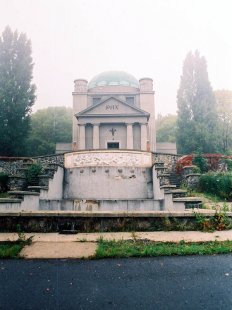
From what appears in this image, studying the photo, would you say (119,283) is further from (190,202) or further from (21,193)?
(21,193)

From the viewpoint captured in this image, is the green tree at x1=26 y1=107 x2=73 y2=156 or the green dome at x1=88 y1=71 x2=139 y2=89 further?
the green tree at x1=26 y1=107 x2=73 y2=156

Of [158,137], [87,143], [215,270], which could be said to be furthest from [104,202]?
[158,137]

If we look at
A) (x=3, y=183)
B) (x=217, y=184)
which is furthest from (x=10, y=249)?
(x=3, y=183)

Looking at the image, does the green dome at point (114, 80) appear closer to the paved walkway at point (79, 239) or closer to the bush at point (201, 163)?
the bush at point (201, 163)

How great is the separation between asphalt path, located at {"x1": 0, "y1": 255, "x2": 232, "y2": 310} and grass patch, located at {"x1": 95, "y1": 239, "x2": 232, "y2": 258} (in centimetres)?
19

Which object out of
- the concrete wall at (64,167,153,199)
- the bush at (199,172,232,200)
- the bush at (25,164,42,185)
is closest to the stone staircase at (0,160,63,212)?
the bush at (25,164,42,185)

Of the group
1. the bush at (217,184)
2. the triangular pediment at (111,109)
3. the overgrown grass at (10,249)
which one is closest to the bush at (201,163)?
the bush at (217,184)

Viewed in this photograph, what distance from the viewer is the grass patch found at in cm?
468

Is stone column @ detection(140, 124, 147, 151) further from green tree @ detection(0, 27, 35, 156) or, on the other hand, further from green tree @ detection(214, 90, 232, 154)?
green tree @ detection(214, 90, 232, 154)

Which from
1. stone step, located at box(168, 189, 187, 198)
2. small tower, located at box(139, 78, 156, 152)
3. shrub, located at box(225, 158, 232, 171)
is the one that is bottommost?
stone step, located at box(168, 189, 187, 198)

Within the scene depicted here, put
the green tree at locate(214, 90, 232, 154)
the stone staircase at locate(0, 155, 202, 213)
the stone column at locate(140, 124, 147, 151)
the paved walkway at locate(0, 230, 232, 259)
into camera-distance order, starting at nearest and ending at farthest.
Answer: the paved walkway at locate(0, 230, 232, 259), the stone staircase at locate(0, 155, 202, 213), the stone column at locate(140, 124, 147, 151), the green tree at locate(214, 90, 232, 154)

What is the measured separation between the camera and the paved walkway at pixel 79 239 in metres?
4.78

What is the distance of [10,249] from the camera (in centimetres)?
484

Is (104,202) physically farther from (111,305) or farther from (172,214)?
(111,305)
